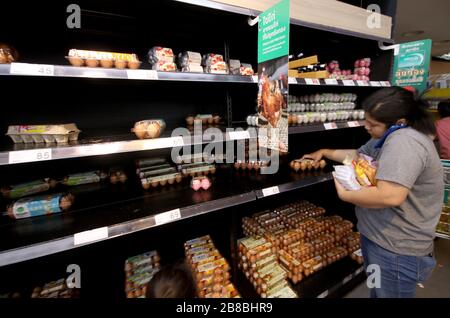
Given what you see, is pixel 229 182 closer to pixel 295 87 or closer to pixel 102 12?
pixel 295 87

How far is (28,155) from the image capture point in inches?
39.1

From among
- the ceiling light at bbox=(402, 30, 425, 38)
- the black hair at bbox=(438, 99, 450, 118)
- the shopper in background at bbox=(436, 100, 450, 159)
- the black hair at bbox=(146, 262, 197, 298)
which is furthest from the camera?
the ceiling light at bbox=(402, 30, 425, 38)

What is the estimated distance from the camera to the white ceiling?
428 centimetres

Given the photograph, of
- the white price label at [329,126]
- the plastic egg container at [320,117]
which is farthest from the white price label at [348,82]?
the white price label at [329,126]

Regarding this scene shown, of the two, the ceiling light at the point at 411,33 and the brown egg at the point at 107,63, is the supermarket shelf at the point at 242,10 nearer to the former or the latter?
the brown egg at the point at 107,63

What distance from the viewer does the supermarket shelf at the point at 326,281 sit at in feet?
5.41

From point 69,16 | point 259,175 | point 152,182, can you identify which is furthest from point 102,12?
point 259,175

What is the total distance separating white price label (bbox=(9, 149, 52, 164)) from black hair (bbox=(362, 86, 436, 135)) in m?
1.60

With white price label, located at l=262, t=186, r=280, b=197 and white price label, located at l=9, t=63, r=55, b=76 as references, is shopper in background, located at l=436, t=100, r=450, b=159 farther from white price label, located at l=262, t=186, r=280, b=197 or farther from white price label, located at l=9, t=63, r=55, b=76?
white price label, located at l=9, t=63, r=55, b=76

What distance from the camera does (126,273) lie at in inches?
59.1

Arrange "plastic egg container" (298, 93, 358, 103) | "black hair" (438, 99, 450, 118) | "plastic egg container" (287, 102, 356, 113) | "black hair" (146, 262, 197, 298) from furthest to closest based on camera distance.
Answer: "black hair" (438, 99, 450, 118) → "plastic egg container" (298, 93, 358, 103) → "plastic egg container" (287, 102, 356, 113) → "black hair" (146, 262, 197, 298)

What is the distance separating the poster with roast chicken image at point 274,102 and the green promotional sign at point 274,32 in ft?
0.13

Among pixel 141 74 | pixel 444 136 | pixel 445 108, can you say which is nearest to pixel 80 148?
pixel 141 74

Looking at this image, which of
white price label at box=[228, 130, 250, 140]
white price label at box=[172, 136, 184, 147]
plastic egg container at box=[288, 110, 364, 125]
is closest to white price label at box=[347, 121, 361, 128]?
plastic egg container at box=[288, 110, 364, 125]
